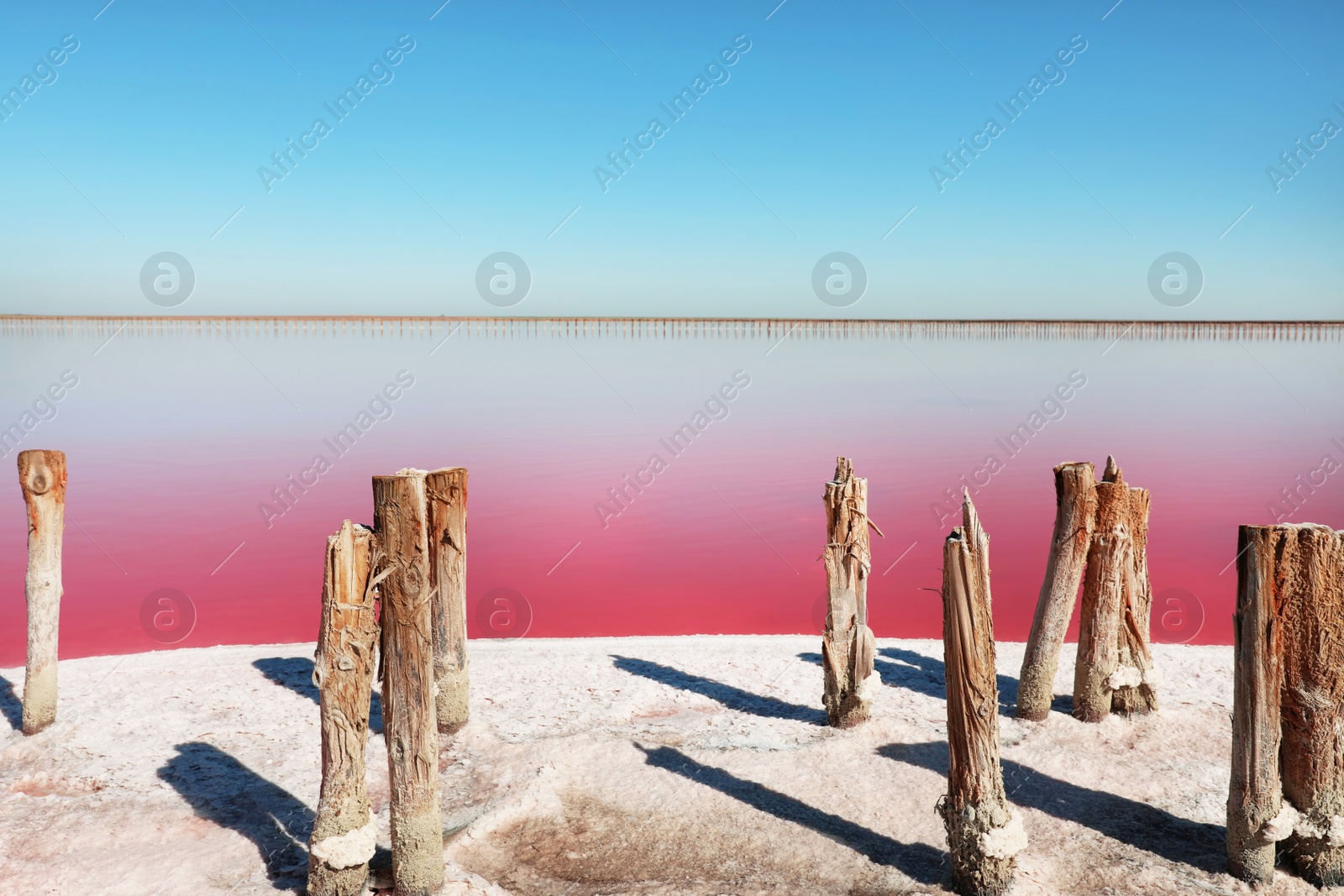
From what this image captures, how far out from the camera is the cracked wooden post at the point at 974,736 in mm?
6207

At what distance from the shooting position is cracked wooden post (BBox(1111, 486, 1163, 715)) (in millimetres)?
9062

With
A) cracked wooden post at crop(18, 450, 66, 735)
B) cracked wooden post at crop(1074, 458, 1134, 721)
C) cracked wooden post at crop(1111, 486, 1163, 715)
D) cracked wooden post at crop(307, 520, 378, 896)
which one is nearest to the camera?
cracked wooden post at crop(307, 520, 378, 896)

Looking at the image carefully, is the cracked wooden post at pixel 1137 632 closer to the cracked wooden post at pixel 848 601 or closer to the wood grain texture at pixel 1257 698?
the cracked wooden post at pixel 848 601

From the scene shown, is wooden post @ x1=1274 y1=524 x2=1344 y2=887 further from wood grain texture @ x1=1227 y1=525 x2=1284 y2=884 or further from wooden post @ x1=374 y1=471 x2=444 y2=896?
wooden post @ x1=374 y1=471 x2=444 y2=896

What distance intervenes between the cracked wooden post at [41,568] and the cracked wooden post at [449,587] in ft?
11.4

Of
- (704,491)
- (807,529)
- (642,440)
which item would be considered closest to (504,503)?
(704,491)

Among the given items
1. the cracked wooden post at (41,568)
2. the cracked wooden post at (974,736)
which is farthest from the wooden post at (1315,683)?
the cracked wooden post at (41,568)

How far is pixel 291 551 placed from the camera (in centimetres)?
1712

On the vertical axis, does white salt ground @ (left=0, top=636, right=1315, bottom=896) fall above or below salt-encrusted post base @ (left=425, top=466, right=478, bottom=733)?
below

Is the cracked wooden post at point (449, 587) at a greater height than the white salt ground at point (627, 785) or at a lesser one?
greater

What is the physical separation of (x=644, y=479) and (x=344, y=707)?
58.0 ft

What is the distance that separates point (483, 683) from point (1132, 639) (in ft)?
23.4

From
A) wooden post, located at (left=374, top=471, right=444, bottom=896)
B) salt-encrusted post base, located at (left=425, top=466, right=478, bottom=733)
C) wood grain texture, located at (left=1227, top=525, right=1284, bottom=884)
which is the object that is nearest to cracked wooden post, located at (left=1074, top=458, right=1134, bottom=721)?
wood grain texture, located at (left=1227, top=525, right=1284, bottom=884)

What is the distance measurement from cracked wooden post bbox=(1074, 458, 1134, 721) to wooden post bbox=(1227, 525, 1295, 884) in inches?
105
